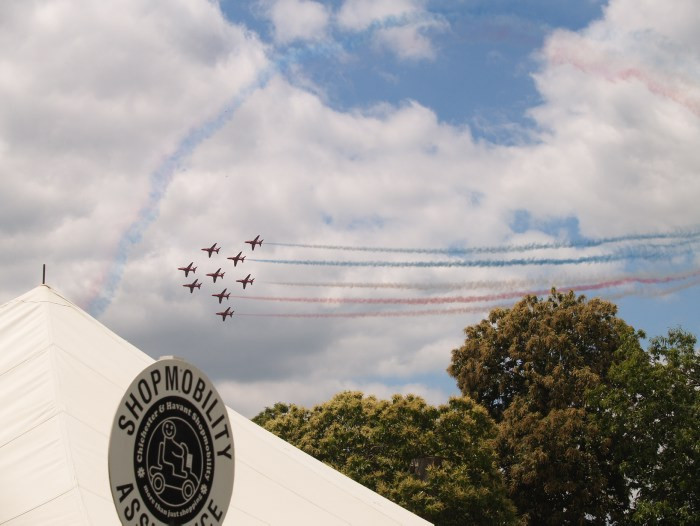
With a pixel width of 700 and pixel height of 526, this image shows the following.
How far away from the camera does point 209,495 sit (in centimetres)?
452

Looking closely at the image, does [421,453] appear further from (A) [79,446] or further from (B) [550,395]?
(A) [79,446]

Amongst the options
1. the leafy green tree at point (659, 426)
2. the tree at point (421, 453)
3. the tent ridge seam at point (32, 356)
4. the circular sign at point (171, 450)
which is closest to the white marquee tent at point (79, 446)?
the tent ridge seam at point (32, 356)

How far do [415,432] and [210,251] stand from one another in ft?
65.9

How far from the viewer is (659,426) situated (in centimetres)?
3444

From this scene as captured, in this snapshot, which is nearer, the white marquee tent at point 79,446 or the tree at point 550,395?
the white marquee tent at point 79,446

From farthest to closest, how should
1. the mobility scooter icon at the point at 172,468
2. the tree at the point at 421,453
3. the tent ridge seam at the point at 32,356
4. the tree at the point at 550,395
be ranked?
the tree at the point at 550,395 → the tree at the point at 421,453 → the tent ridge seam at the point at 32,356 → the mobility scooter icon at the point at 172,468

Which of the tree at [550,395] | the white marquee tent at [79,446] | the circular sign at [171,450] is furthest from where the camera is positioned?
the tree at [550,395]

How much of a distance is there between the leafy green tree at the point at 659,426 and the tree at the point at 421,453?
5.41 metres

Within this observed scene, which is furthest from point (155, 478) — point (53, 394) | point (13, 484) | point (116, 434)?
point (53, 394)

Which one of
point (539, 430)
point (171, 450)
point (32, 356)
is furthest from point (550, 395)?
point (171, 450)

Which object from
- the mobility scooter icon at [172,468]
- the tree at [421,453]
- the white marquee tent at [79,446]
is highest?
the tree at [421,453]

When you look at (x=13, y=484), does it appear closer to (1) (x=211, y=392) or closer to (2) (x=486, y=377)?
(1) (x=211, y=392)

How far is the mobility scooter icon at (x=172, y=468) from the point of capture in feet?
13.9

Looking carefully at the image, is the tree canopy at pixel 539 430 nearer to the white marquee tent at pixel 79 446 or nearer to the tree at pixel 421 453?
the tree at pixel 421 453
